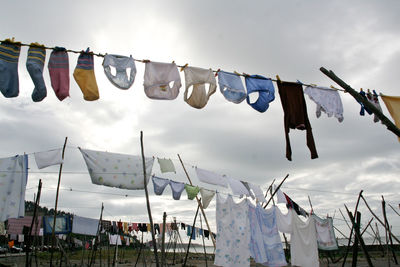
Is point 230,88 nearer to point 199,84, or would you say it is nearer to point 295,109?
point 199,84

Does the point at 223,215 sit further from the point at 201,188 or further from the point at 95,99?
the point at 95,99

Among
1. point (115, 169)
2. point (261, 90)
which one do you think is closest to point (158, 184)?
point (115, 169)

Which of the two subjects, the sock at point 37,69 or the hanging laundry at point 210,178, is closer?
the sock at point 37,69

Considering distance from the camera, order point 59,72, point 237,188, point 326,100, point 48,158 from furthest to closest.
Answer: point 237,188, point 48,158, point 326,100, point 59,72

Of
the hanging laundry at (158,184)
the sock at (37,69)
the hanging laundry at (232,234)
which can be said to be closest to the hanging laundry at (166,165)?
the hanging laundry at (158,184)

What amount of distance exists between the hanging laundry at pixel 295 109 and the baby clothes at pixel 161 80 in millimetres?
2122

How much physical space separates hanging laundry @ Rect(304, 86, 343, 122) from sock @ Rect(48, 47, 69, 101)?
4.70 m

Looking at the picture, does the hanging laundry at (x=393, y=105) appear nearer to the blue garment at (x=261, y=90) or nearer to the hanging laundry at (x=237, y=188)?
the blue garment at (x=261, y=90)

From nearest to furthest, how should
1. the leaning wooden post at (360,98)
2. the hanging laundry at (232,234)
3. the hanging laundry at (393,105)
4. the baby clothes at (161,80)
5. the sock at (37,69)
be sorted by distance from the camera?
the leaning wooden post at (360,98) → the sock at (37,69) → the baby clothes at (161,80) → the hanging laundry at (393,105) → the hanging laundry at (232,234)

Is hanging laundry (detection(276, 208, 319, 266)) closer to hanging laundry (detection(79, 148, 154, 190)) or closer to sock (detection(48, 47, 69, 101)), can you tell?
hanging laundry (detection(79, 148, 154, 190))

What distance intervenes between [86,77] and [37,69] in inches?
29.4

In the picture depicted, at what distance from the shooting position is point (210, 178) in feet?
34.7

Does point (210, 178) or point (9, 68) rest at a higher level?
point (9, 68)

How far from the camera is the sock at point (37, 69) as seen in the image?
5.11 m
